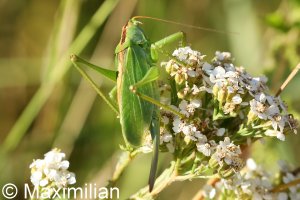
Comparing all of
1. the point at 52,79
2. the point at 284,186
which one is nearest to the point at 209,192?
the point at 284,186

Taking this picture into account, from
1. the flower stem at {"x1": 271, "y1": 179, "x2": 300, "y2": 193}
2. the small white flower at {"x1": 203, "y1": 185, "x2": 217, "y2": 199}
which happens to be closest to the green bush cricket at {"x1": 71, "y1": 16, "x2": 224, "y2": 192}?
the small white flower at {"x1": 203, "y1": 185, "x2": 217, "y2": 199}

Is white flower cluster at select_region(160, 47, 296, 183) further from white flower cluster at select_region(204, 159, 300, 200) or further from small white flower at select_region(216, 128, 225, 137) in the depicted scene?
white flower cluster at select_region(204, 159, 300, 200)

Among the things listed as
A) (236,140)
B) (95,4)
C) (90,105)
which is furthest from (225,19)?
(236,140)

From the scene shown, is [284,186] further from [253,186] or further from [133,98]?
[133,98]

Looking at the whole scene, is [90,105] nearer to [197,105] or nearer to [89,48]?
[89,48]

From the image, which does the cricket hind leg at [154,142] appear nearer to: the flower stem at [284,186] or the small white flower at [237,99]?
the small white flower at [237,99]

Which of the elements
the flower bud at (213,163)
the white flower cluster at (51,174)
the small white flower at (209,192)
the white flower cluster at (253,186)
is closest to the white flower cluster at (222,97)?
the flower bud at (213,163)
